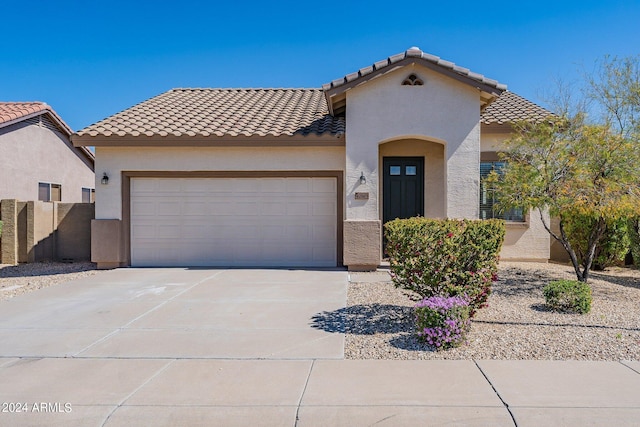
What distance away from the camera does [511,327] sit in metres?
6.21

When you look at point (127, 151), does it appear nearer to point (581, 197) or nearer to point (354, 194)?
point (354, 194)

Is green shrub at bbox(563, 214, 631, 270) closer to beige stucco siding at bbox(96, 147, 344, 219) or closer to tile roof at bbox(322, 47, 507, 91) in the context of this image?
tile roof at bbox(322, 47, 507, 91)

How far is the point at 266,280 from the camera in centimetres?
990

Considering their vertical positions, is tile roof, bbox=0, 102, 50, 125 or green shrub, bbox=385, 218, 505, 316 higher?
tile roof, bbox=0, 102, 50, 125

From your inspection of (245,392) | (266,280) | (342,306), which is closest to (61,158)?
(266,280)

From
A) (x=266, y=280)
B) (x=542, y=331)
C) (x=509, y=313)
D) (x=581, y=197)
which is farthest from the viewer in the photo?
(x=266, y=280)

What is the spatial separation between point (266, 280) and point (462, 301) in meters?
5.24

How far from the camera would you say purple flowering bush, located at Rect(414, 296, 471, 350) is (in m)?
5.36

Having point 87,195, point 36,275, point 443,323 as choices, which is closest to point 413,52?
point 443,323

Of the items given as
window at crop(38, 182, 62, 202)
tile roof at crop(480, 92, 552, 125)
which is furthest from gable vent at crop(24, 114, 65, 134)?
tile roof at crop(480, 92, 552, 125)

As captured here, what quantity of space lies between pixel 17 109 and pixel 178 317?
52.0ft

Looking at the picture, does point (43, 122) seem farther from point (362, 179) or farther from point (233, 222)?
point (362, 179)

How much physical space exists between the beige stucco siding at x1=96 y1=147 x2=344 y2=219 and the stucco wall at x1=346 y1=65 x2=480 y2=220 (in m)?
1.25

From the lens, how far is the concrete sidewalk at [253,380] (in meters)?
3.83
